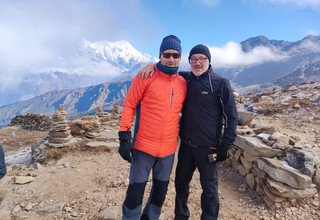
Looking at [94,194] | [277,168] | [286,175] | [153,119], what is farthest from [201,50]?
[94,194]

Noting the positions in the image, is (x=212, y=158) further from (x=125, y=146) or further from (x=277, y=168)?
(x=277, y=168)

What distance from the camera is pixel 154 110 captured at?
5.33m

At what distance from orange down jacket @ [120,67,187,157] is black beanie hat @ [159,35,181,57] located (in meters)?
0.45

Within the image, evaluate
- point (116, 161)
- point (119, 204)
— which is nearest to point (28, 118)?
point (116, 161)

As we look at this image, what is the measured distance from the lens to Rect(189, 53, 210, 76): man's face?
5.42 metres

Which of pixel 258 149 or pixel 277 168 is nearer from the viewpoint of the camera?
pixel 277 168

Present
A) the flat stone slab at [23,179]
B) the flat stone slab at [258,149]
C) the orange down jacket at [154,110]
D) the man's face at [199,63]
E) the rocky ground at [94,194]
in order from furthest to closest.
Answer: the flat stone slab at [23,179] → the flat stone slab at [258,149] → the rocky ground at [94,194] → the man's face at [199,63] → the orange down jacket at [154,110]

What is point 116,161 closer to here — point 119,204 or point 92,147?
point 92,147

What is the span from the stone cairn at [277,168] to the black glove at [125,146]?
4264 mm

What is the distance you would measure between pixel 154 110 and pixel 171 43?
1306 millimetres

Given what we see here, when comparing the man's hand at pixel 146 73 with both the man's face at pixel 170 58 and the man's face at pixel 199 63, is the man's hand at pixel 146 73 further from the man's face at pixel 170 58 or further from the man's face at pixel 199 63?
the man's face at pixel 199 63

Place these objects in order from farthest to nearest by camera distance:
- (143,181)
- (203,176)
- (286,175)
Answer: (286,175) < (203,176) < (143,181)

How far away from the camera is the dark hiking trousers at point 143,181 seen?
17.8 feet

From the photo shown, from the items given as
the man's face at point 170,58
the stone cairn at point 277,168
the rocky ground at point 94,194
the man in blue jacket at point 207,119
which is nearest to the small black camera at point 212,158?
the man in blue jacket at point 207,119
